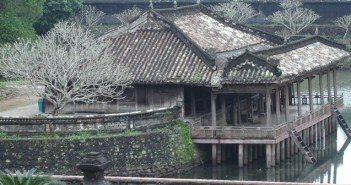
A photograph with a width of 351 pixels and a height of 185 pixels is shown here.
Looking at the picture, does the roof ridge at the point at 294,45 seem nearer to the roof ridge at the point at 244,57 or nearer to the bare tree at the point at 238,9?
the roof ridge at the point at 244,57

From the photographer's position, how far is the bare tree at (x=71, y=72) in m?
50.7

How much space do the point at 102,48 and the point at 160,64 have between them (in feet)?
10.7

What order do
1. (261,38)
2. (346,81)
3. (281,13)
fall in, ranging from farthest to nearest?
(281,13)
(346,81)
(261,38)

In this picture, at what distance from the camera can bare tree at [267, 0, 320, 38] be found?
98.3 metres

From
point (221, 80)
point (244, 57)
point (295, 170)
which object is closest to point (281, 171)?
point (295, 170)

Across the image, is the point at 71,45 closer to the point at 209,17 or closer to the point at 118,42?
the point at 118,42

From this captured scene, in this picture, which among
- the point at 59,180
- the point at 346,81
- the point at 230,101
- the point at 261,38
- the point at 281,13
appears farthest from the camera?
the point at 281,13

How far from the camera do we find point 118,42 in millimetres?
55594

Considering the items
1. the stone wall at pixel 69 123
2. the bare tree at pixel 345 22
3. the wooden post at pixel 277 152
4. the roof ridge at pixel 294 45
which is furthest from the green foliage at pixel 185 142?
the bare tree at pixel 345 22

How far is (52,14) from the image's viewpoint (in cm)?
8612

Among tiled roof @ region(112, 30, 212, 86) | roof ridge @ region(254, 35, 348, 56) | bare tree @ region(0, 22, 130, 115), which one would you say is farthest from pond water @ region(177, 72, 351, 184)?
bare tree @ region(0, 22, 130, 115)

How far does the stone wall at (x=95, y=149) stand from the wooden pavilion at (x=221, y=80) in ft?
8.26

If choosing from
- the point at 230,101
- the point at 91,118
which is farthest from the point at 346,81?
the point at 91,118

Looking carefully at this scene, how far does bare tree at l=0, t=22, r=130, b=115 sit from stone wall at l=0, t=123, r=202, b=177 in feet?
10.2
